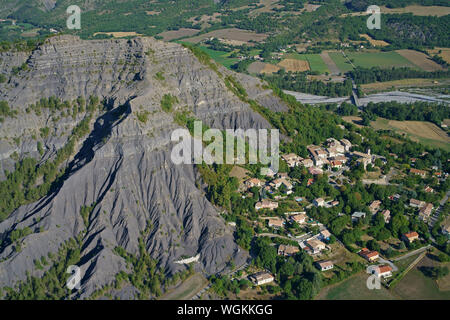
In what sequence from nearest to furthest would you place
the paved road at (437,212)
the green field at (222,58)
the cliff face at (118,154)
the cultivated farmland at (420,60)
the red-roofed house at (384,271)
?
the red-roofed house at (384,271), the cliff face at (118,154), the paved road at (437,212), the cultivated farmland at (420,60), the green field at (222,58)

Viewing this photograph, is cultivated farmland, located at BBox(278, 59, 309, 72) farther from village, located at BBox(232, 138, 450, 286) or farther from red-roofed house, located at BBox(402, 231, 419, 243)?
red-roofed house, located at BBox(402, 231, 419, 243)

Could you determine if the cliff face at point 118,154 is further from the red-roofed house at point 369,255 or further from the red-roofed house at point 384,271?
the red-roofed house at point 384,271

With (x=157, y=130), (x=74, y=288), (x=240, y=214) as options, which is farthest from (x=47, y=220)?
(x=240, y=214)

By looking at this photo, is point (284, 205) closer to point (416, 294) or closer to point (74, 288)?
point (416, 294)

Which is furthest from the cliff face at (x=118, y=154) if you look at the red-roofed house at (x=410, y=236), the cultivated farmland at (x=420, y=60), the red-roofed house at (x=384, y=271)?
the cultivated farmland at (x=420, y=60)

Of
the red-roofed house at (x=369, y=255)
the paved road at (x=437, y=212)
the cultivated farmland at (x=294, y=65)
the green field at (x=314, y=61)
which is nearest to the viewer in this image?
the red-roofed house at (x=369, y=255)

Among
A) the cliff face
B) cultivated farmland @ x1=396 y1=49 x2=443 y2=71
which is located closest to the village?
the cliff face
